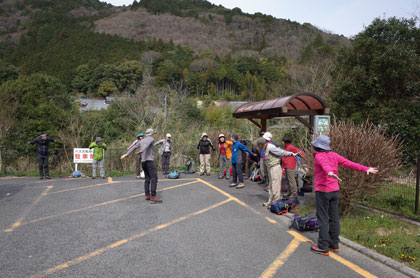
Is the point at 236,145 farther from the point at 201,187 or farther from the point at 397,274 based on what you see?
the point at 397,274

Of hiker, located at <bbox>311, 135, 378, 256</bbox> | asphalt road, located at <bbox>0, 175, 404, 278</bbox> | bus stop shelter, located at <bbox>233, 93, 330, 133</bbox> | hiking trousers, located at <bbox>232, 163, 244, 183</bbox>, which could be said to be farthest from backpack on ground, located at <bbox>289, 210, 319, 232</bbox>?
hiking trousers, located at <bbox>232, 163, 244, 183</bbox>

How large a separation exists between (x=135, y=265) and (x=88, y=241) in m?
1.38

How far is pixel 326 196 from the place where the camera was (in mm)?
4676

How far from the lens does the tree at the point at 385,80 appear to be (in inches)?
608

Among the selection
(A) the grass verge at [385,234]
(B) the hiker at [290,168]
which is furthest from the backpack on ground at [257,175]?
(A) the grass verge at [385,234]

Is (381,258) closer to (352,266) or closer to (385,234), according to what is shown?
(352,266)

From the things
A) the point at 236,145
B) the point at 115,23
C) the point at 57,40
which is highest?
the point at 115,23

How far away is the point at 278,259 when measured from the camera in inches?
173

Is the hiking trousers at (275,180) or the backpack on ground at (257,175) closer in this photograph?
the hiking trousers at (275,180)

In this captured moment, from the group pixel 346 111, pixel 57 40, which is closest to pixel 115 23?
pixel 57 40

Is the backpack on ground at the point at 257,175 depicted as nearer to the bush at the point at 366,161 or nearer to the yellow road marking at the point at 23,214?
the bush at the point at 366,161

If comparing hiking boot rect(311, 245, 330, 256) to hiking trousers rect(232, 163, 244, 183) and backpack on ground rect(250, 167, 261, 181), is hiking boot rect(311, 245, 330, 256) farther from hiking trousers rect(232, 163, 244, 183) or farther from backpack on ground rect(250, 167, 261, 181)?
backpack on ground rect(250, 167, 261, 181)

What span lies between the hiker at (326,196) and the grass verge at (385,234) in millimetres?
703

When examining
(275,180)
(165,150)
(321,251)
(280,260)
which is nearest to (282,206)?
(275,180)
